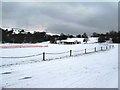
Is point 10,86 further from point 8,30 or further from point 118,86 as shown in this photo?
point 8,30

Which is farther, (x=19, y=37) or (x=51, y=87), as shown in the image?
(x=19, y=37)

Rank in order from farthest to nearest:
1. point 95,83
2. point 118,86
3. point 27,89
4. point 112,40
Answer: point 112,40
point 95,83
point 118,86
point 27,89

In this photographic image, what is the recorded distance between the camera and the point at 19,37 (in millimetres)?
172625

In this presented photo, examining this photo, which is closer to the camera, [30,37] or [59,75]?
[59,75]

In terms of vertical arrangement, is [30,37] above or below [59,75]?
above

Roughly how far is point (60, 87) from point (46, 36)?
18613 cm

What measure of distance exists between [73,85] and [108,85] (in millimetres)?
1374

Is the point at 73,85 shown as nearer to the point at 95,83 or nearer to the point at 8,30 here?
the point at 95,83

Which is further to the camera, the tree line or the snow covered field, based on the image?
the tree line

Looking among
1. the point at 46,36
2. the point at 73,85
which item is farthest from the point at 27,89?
the point at 46,36

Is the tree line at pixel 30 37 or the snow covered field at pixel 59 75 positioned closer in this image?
the snow covered field at pixel 59 75

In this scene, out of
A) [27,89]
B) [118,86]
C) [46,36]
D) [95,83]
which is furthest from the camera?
[46,36]

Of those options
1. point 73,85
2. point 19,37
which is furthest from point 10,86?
point 19,37

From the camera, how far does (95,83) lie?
978 cm
